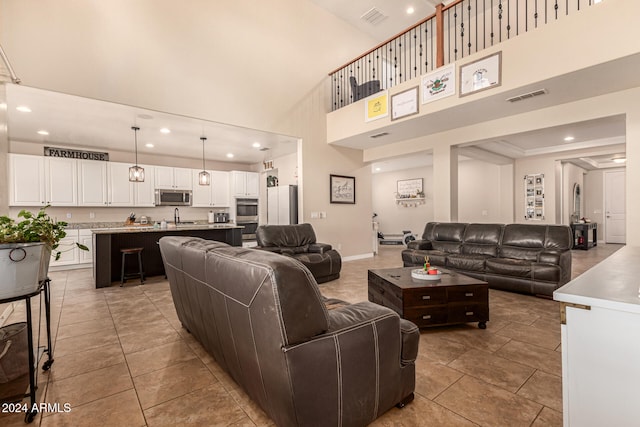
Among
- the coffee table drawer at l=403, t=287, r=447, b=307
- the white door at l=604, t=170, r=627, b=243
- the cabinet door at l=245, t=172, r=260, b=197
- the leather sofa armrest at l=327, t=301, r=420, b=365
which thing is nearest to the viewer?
the leather sofa armrest at l=327, t=301, r=420, b=365

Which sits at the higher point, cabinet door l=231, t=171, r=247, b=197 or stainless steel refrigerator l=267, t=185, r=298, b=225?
cabinet door l=231, t=171, r=247, b=197

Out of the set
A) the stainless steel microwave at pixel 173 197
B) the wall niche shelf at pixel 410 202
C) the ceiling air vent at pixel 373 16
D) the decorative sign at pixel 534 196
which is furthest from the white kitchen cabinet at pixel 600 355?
the wall niche shelf at pixel 410 202

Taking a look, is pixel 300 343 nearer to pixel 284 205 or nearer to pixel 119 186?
pixel 284 205

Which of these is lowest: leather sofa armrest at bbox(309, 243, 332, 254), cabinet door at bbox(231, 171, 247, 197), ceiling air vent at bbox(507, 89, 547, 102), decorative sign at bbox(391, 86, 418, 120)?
leather sofa armrest at bbox(309, 243, 332, 254)

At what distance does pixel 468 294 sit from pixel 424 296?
17.5 inches

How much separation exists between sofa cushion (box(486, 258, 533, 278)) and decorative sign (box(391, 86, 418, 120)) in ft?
8.69

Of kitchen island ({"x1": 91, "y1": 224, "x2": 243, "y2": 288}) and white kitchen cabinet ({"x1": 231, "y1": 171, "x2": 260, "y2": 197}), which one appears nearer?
kitchen island ({"x1": 91, "y1": 224, "x2": 243, "y2": 288})

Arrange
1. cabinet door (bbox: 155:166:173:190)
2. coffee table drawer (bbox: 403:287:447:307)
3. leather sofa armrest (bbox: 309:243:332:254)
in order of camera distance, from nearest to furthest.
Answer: coffee table drawer (bbox: 403:287:447:307) → leather sofa armrest (bbox: 309:243:332:254) → cabinet door (bbox: 155:166:173:190)

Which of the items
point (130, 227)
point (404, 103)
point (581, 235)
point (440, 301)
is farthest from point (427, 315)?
point (581, 235)

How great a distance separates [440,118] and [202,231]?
15.8 feet

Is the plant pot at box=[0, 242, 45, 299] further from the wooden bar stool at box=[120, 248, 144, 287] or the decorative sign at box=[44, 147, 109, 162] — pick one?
the decorative sign at box=[44, 147, 109, 162]

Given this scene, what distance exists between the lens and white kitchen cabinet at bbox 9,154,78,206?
5.70 m

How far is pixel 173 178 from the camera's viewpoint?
7461 mm

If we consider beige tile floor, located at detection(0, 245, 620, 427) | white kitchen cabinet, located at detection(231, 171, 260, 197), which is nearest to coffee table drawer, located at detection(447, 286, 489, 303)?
beige tile floor, located at detection(0, 245, 620, 427)
